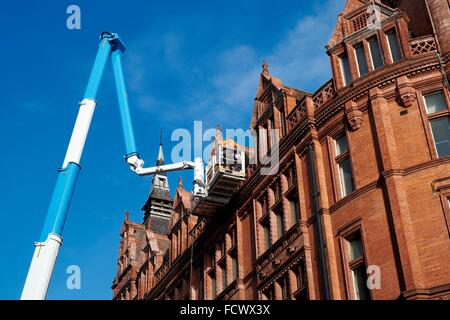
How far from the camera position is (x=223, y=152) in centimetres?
3831

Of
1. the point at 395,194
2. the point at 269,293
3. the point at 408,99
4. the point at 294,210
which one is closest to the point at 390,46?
the point at 408,99

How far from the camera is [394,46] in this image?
3128 centimetres

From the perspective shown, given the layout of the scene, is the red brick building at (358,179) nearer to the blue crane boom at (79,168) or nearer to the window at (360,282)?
the window at (360,282)

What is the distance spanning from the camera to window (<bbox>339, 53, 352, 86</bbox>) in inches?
1283

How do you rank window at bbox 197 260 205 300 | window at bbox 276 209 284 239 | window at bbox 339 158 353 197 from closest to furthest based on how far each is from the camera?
window at bbox 339 158 353 197, window at bbox 276 209 284 239, window at bbox 197 260 205 300

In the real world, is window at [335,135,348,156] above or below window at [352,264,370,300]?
above

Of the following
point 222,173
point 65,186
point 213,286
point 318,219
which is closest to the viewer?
point 65,186

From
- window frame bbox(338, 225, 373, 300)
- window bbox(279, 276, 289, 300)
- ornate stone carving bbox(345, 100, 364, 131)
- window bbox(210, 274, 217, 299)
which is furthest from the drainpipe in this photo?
window bbox(210, 274, 217, 299)

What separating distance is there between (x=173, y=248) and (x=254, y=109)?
1339 centimetres

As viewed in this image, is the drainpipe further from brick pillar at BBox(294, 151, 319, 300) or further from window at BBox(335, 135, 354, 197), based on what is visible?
window at BBox(335, 135, 354, 197)

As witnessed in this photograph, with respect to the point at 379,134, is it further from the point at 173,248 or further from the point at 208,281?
the point at 173,248

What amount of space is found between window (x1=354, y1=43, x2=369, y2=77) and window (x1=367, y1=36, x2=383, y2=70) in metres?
0.42

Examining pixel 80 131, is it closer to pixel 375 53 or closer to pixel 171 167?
pixel 171 167

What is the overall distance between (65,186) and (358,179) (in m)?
12.4
